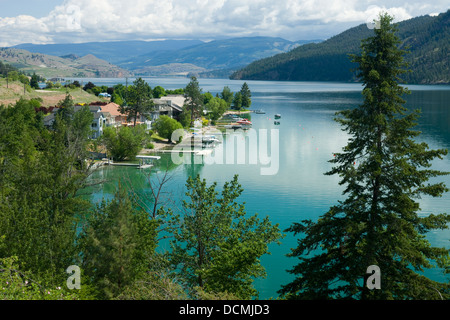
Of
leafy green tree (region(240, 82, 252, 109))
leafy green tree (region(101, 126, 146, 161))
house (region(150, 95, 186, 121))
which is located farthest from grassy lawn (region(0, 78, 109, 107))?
leafy green tree (region(240, 82, 252, 109))

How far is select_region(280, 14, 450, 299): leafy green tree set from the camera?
14.0m

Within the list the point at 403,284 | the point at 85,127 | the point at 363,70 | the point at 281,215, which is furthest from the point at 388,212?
the point at 85,127

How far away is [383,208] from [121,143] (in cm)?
5224

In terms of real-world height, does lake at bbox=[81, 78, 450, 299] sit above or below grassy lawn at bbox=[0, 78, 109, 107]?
below

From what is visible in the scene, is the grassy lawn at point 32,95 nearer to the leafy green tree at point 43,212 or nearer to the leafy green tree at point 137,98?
the leafy green tree at point 137,98

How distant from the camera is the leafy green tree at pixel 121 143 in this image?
61656 mm

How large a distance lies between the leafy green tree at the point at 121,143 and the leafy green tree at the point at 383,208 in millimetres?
50025

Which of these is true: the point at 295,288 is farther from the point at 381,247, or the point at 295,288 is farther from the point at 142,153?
the point at 142,153

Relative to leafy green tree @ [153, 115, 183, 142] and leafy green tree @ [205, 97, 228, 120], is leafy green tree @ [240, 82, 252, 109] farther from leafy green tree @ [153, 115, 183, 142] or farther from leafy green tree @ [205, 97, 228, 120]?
leafy green tree @ [153, 115, 183, 142]

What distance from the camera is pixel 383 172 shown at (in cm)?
1485

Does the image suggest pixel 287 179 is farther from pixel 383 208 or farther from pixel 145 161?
pixel 383 208

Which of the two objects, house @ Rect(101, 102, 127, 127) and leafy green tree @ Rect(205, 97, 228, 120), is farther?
leafy green tree @ Rect(205, 97, 228, 120)

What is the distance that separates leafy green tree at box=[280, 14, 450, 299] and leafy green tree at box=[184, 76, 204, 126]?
82.9 meters
